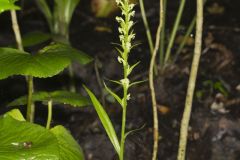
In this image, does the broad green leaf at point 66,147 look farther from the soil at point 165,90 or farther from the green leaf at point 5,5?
the soil at point 165,90

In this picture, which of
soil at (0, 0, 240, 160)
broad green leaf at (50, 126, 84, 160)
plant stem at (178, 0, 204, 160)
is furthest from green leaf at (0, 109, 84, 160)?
soil at (0, 0, 240, 160)

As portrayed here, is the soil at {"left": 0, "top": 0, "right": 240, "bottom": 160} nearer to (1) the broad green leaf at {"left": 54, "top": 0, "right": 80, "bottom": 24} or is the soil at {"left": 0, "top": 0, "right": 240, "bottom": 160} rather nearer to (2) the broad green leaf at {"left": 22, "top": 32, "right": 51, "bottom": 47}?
(1) the broad green leaf at {"left": 54, "top": 0, "right": 80, "bottom": 24}

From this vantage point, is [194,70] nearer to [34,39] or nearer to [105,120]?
[105,120]

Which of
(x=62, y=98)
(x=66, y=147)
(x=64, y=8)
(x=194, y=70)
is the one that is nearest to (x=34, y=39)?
(x=62, y=98)

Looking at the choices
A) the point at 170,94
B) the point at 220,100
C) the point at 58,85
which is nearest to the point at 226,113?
the point at 220,100

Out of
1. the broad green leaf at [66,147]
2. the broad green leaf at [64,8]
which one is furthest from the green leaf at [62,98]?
the broad green leaf at [64,8]

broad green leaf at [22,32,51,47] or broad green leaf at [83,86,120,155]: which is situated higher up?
broad green leaf at [22,32,51,47]
